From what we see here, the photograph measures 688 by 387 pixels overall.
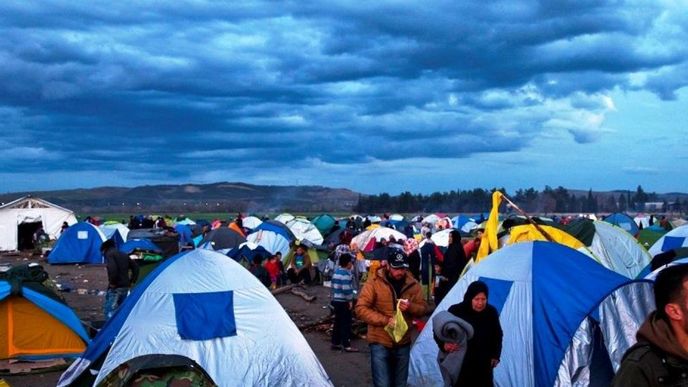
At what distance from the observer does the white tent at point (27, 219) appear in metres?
37.8

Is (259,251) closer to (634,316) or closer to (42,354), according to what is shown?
(42,354)

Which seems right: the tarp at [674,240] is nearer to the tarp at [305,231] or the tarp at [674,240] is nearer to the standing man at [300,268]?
the standing man at [300,268]

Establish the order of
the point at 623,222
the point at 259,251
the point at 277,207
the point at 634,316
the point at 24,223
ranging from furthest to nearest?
the point at 277,207, the point at 623,222, the point at 24,223, the point at 259,251, the point at 634,316

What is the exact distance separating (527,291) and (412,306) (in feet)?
6.68

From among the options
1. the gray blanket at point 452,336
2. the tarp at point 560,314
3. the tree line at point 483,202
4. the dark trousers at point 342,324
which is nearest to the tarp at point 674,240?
the dark trousers at point 342,324

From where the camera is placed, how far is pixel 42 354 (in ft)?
37.8

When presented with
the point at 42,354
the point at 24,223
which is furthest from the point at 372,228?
the point at 24,223

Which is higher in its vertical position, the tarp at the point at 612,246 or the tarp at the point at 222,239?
the tarp at the point at 612,246

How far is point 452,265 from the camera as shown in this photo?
14461 mm

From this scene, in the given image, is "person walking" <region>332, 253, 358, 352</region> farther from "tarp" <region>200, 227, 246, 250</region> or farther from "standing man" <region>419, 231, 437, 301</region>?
"tarp" <region>200, 227, 246, 250</region>

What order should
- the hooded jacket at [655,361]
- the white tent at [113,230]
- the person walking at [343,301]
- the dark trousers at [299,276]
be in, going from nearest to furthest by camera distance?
the hooded jacket at [655,361] < the person walking at [343,301] < the dark trousers at [299,276] < the white tent at [113,230]

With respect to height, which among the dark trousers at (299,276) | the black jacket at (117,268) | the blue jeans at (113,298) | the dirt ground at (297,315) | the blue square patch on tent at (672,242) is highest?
the blue square patch on tent at (672,242)

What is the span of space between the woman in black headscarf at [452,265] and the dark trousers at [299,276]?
7491mm

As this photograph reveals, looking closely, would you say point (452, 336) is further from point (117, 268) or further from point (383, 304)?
point (117, 268)
